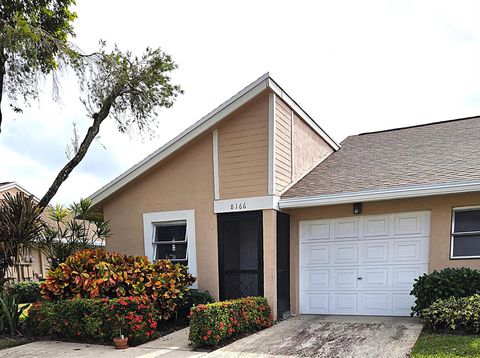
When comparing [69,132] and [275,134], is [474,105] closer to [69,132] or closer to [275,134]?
[275,134]

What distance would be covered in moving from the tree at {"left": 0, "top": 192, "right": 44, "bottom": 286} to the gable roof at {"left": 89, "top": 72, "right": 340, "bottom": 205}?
1.82m

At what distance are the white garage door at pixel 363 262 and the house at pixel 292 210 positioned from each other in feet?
0.07

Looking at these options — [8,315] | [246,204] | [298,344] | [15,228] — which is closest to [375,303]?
[298,344]

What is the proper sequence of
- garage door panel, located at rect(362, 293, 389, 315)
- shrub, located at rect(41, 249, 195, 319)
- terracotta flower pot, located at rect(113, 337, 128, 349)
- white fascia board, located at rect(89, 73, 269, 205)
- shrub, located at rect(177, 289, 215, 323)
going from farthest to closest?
shrub, located at rect(177, 289, 215, 323) → white fascia board, located at rect(89, 73, 269, 205) → garage door panel, located at rect(362, 293, 389, 315) → shrub, located at rect(41, 249, 195, 319) → terracotta flower pot, located at rect(113, 337, 128, 349)

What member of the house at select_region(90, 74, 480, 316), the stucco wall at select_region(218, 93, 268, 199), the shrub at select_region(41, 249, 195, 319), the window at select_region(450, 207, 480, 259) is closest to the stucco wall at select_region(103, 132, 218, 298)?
the house at select_region(90, 74, 480, 316)

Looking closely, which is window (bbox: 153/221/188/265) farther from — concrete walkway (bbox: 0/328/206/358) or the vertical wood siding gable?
the vertical wood siding gable

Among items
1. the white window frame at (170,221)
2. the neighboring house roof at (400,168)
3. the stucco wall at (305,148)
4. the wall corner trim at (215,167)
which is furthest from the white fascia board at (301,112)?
the white window frame at (170,221)

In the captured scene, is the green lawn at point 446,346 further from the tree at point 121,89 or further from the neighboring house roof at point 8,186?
the neighboring house roof at point 8,186

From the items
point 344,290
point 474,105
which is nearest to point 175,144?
point 344,290

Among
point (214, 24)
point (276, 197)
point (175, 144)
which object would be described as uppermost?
point (214, 24)

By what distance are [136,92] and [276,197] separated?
6.95 metres

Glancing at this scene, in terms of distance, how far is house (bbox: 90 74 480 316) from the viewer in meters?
7.82

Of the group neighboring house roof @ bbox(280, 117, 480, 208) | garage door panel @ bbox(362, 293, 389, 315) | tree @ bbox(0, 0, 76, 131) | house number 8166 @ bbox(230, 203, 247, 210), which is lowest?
garage door panel @ bbox(362, 293, 389, 315)

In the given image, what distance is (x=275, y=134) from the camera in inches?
334
